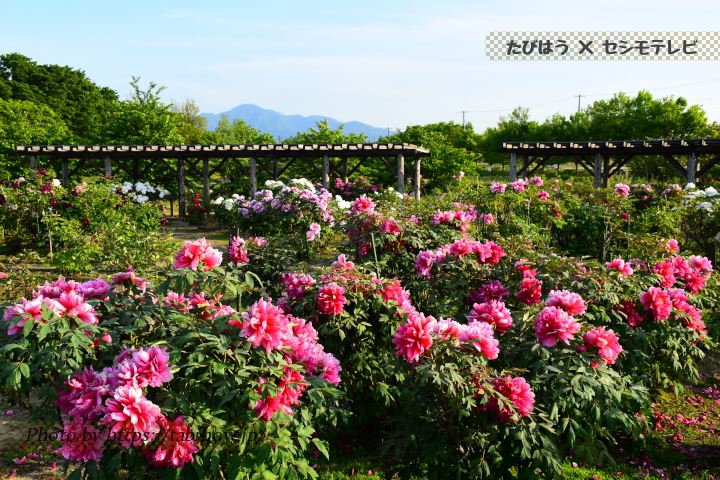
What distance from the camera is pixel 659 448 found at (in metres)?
4.05

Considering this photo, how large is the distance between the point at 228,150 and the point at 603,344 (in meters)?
17.3

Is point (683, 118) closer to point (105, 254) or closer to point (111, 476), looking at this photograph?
point (105, 254)

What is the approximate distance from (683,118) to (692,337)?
37.4m

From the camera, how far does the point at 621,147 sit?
17656 mm

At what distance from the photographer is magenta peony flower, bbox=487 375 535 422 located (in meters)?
2.53

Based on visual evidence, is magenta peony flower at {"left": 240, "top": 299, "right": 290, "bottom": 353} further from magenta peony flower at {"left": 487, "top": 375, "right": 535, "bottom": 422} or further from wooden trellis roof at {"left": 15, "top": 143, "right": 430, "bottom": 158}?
wooden trellis roof at {"left": 15, "top": 143, "right": 430, "bottom": 158}

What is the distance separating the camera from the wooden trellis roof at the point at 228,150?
59.7 feet

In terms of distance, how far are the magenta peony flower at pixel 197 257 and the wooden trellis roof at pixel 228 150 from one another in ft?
51.4

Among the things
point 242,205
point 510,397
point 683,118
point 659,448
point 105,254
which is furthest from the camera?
point 683,118

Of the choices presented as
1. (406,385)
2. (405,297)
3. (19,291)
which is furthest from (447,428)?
(19,291)

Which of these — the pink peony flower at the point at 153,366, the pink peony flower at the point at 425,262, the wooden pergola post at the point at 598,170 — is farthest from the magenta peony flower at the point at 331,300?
the wooden pergola post at the point at 598,170

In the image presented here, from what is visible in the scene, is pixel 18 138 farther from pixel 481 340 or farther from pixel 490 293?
pixel 481 340

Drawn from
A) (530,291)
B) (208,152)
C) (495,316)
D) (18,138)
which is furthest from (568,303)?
(18,138)

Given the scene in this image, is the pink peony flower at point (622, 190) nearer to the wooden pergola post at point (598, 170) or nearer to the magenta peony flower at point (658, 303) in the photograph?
the magenta peony flower at point (658, 303)
